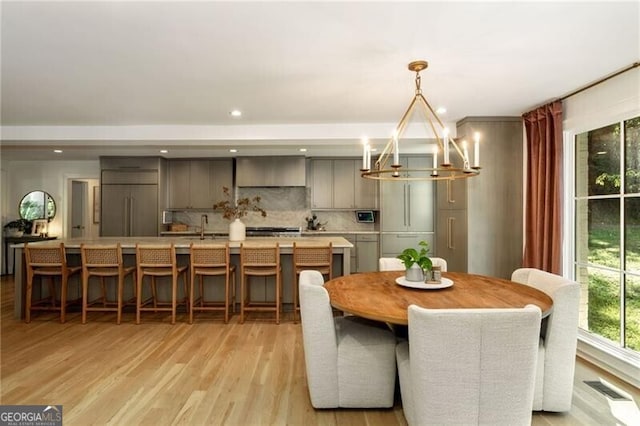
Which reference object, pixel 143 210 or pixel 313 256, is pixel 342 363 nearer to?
pixel 313 256

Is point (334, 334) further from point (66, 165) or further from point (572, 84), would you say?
point (66, 165)

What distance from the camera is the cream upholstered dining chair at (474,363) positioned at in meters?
1.62

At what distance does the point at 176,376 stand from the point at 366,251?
4251 millimetres

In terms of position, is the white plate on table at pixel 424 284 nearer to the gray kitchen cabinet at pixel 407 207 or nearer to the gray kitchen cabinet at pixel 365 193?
the gray kitchen cabinet at pixel 407 207

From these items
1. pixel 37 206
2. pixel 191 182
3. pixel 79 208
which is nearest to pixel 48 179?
pixel 37 206

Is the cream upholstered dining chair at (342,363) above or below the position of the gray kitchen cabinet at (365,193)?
below

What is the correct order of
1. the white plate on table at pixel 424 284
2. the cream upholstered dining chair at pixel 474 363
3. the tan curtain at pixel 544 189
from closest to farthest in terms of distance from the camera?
the cream upholstered dining chair at pixel 474 363
the white plate on table at pixel 424 284
the tan curtain at pixel 544 189

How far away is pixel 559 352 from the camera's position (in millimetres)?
2035

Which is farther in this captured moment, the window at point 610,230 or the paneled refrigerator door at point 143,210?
the paneled refrigerator door at point 143,210

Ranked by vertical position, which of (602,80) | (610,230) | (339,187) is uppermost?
(602,80)

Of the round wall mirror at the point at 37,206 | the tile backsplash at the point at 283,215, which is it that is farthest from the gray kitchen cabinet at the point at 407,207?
the round wall mirror at the point at 37,206

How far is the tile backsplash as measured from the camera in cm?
686

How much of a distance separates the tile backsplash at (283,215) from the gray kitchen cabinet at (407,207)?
0.72 m

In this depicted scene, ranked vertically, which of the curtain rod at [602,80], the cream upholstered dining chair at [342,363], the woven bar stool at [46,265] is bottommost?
the cream upholstered dining chair at [342,363]
